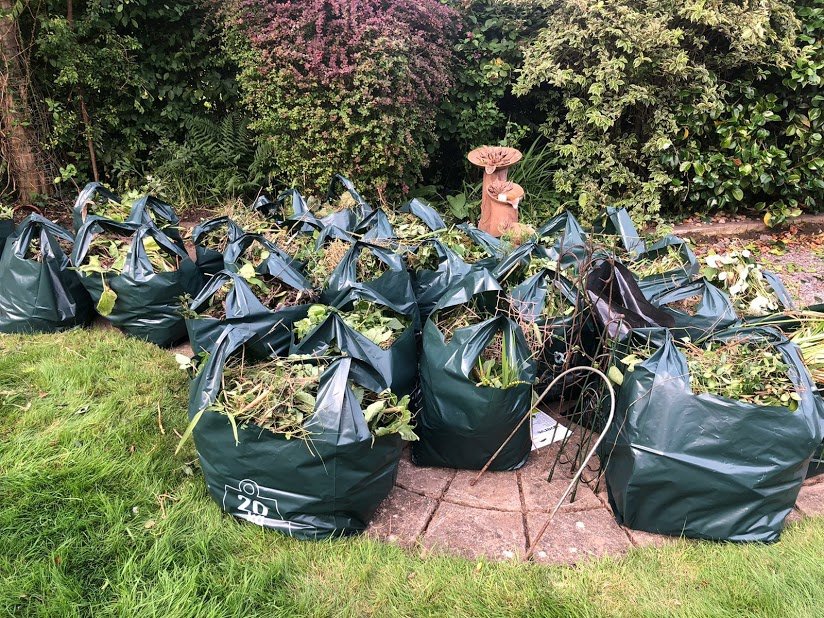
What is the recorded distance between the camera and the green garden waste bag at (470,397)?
2549 millimetres

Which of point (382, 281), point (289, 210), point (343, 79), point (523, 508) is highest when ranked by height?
point (343, 79)

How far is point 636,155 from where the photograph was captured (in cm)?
511

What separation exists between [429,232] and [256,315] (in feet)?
4.02

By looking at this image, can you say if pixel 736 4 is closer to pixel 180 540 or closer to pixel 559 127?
pixel 559 127

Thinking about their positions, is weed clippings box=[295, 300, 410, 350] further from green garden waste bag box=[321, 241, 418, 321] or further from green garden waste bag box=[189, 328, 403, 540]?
green garden waste bag box=[189, 328, 403, 540]

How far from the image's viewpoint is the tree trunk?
189 inches

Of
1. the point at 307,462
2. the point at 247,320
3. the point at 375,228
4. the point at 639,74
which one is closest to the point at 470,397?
the point at 307,462

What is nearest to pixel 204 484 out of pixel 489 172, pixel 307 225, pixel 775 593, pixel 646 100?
pixel 307 225

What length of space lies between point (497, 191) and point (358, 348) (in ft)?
8.23

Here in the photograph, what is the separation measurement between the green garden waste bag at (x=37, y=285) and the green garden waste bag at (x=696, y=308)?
10.6 ft

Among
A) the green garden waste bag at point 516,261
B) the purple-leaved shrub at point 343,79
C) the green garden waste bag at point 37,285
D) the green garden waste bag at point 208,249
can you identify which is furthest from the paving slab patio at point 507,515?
the purple-leaved shrub at point 343,79

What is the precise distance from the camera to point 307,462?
222 centimetres

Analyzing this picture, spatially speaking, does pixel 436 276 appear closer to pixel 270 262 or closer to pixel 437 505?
pixel 270 262

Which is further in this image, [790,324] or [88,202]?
[88,202]
